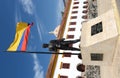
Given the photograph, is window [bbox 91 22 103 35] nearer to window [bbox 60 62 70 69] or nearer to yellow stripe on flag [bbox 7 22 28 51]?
yellow stripe on flag [bbox 7 22 28 51]

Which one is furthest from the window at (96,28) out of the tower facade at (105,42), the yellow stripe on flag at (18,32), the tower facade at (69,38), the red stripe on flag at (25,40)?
the tower facade at (69,38)

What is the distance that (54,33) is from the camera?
63531 mm

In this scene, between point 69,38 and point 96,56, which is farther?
point 69,38

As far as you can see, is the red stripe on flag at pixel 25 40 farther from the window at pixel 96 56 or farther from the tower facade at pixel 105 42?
the window at pixel 96 56

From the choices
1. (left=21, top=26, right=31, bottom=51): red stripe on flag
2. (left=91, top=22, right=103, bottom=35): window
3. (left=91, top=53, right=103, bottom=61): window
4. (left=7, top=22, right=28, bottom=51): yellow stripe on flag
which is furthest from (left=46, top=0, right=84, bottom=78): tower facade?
(left=91, top=22, right=103, bottom=35): window

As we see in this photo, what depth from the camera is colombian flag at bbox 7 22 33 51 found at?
22.7m

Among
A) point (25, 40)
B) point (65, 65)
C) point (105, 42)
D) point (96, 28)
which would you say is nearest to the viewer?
point (105, 42)

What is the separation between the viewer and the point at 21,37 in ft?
76.8

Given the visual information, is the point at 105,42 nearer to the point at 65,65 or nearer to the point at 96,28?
the point at 96,28

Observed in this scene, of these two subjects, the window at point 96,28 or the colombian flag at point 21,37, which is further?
the colombian flag at point 21,37

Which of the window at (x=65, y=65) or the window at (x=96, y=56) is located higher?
the window at (x=65, y=65)

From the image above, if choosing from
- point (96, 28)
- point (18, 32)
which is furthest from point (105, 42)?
point (18, 32)

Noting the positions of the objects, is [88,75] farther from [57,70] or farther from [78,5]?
[78,5]

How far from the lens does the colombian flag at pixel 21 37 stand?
22.7 metres
